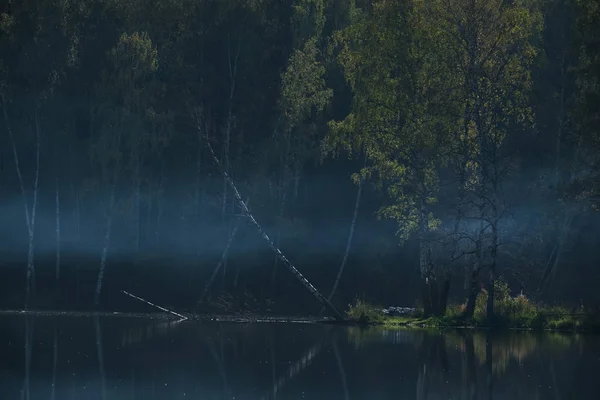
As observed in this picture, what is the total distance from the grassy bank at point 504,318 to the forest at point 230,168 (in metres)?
2.98

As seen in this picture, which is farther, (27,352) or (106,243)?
(106,243)

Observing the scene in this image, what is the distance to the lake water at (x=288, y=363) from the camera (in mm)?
18688

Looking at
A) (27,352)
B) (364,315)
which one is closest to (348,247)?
(364,315)

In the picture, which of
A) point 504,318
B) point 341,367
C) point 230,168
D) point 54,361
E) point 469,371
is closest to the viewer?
point 469,371

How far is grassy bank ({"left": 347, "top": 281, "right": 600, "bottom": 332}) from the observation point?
32062mm

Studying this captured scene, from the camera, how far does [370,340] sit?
93.1 ft

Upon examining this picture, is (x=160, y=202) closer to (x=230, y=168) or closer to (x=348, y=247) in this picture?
(x=230, y=168)

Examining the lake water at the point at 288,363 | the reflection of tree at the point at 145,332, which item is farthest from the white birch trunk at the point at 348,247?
the lake water at the point at 288,363

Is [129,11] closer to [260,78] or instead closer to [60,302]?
[260,78]

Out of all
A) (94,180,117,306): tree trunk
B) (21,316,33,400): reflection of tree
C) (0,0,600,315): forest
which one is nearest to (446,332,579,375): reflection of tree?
(0,0,600,315): forest

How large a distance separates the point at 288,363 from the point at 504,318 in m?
12.0

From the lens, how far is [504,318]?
108 ft

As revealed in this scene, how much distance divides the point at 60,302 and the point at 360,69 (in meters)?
16.5

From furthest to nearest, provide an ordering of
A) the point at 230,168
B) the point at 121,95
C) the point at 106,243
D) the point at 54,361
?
the point at 230,168, the point at 106,243, the point at 121,95, the point at 54,361
